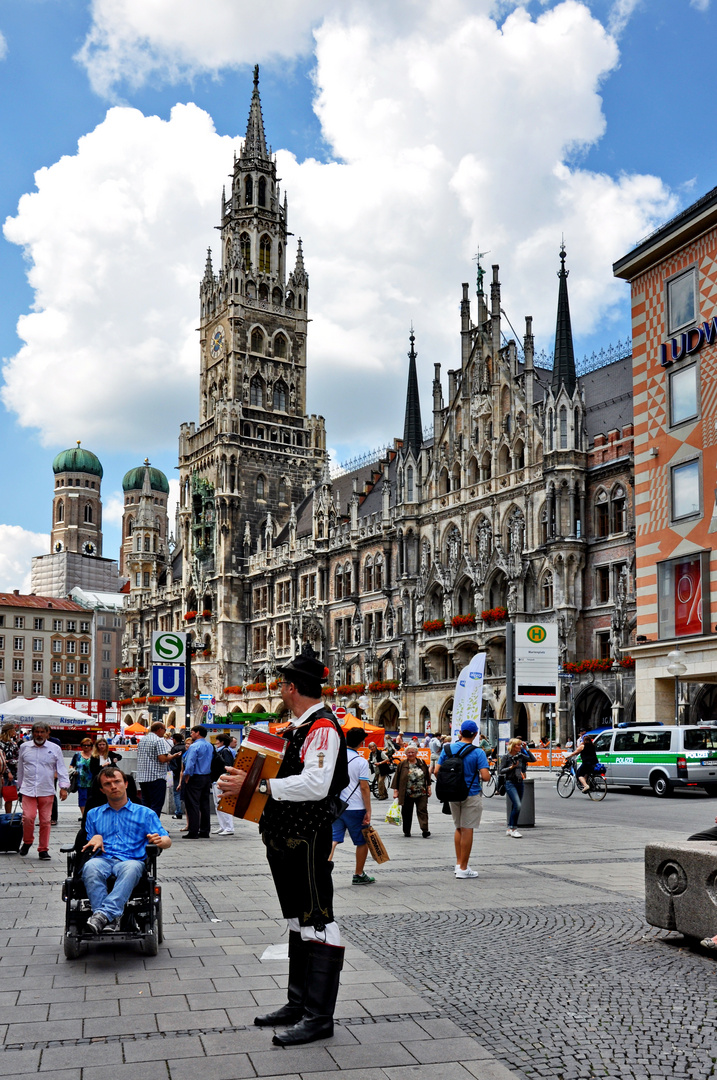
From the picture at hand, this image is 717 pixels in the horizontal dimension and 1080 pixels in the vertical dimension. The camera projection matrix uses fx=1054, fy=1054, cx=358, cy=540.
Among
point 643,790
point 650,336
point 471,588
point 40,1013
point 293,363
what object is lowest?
point 643,790

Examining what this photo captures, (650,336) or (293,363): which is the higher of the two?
(293,363)

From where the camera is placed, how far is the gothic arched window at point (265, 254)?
80688 millimetres

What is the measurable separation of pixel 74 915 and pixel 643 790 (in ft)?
75.4

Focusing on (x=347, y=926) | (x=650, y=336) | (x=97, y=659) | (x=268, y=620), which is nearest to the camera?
(x=347, y=926)

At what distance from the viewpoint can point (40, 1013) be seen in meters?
5.93

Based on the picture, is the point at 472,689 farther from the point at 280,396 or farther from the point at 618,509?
the point at 280,396

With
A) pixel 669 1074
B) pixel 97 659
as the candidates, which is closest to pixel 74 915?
pixel 669 1074

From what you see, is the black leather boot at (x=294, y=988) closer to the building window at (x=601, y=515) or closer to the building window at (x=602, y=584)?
the building window at (x=602, y=584)

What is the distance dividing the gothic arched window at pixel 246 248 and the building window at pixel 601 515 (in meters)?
44.4

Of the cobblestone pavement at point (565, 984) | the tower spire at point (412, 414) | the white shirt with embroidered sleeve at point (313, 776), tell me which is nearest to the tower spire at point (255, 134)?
the tower spire at point (412, 414)

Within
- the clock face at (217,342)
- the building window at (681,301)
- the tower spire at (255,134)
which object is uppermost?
the tower spire at (255,134)

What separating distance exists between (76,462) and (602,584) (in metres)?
126

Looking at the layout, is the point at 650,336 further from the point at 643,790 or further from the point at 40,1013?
the point at 40,1013

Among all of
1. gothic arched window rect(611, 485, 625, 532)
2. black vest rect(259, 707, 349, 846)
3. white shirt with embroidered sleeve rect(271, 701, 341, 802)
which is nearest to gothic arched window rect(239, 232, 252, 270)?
gothic arched window rect(611, 485, 625, 532)
